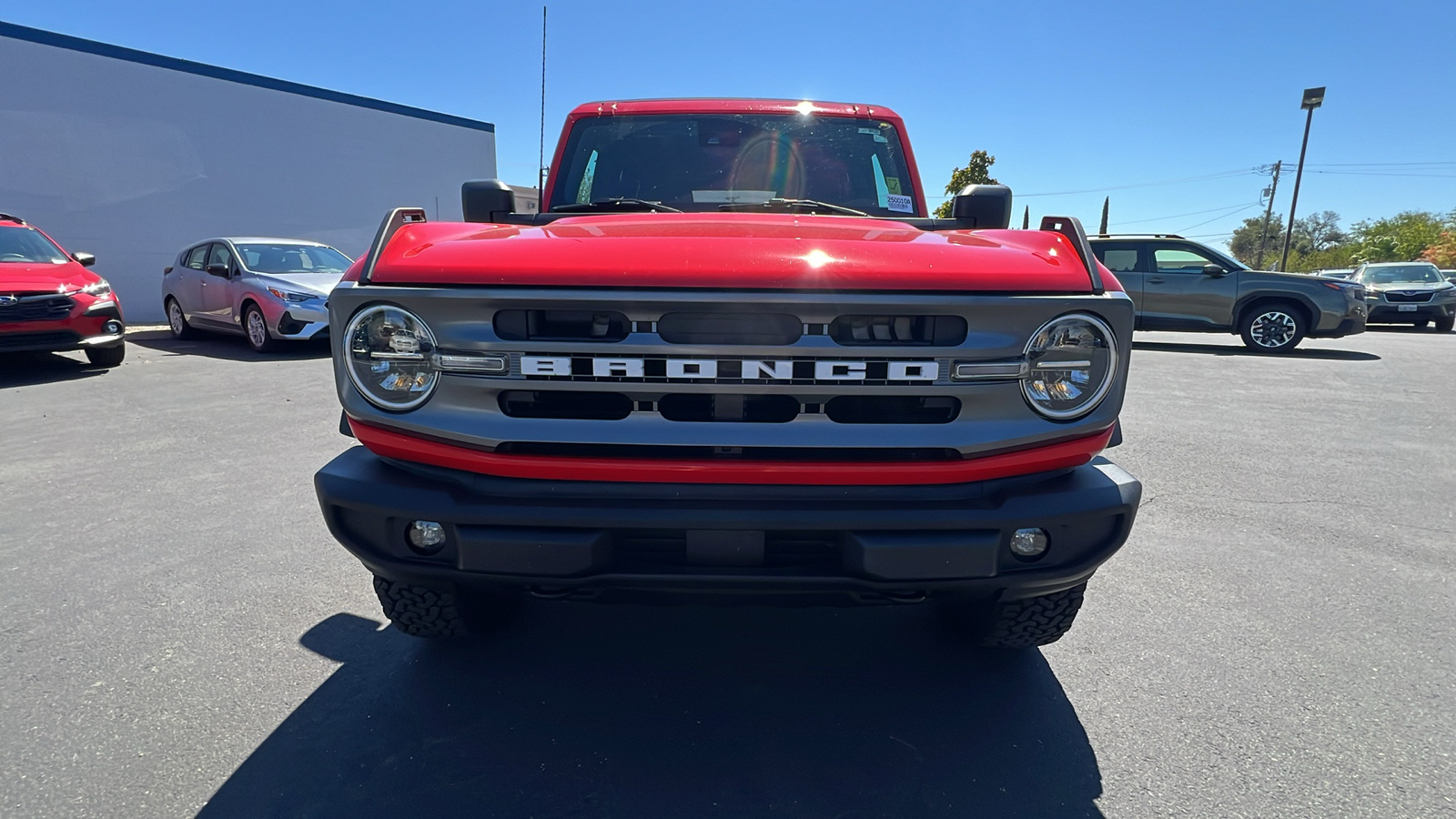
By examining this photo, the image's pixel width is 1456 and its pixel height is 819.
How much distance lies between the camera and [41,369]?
321 inches

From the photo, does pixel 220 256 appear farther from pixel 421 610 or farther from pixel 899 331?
pixel 899 331

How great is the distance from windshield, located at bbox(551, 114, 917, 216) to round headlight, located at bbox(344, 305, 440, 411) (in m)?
1.57

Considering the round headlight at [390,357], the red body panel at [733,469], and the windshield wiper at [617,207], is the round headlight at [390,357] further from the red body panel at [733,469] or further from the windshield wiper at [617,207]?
the windshield wiper at [617,207]

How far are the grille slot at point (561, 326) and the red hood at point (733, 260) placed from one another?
0.26 feet

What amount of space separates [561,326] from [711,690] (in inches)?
45.7

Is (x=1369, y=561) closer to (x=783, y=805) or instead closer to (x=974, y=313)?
(x=974, y=313)

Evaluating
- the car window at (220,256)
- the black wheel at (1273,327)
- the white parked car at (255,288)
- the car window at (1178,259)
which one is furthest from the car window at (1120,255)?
the car window at (220,256)

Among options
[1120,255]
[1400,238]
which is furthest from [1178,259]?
[1400,238]

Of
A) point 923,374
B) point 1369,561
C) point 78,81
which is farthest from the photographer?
point 78,81

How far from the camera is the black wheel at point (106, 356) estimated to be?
8.11 metres

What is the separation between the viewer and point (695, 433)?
5.83 ft

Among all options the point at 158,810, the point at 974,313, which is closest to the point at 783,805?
the point at 974,313

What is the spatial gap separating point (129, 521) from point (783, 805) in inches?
136

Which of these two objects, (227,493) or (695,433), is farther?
(227,493)
